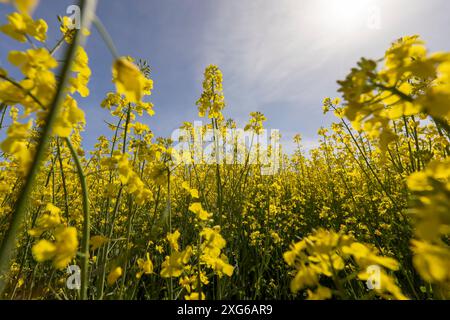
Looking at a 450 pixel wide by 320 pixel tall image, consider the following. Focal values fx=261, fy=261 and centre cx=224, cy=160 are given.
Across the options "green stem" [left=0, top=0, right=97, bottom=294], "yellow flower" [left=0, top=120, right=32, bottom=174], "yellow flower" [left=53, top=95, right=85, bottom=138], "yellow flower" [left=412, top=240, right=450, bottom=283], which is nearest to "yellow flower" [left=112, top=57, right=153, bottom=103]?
"green stem" [left=0, top=0, right=97, bottom=294]

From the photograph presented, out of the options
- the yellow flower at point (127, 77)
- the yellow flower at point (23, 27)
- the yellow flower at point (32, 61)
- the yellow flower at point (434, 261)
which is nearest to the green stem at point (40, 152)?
the yellow flower at point (127, 77)

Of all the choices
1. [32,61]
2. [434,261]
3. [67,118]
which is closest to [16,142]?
[67,118]

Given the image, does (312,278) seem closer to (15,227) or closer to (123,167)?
(15,227)

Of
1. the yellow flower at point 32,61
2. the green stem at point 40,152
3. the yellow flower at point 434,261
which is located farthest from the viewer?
the yellow flower at point 32,61

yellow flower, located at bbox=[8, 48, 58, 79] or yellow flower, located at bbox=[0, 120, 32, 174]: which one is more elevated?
yellow flower, located at bbox=[8, 48, 58, 79]

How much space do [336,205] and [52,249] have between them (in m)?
6.05

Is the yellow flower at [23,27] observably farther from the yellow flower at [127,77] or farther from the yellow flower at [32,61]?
the yellow flower at [127,77]

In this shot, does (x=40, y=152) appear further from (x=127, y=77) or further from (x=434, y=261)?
(x=434, y=261)

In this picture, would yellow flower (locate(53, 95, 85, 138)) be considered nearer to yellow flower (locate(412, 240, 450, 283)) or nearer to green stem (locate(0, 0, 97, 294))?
green stem (locate(0, 0, 97, 294))

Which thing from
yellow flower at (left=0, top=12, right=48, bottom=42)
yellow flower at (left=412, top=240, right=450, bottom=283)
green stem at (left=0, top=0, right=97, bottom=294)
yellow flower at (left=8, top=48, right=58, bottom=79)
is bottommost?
yellow flower at (left=412, top=240, right=450, bottom=283)

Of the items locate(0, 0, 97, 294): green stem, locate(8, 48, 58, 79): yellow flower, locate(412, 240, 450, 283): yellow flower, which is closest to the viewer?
locate(412, 240, 450, 283): yellow flower

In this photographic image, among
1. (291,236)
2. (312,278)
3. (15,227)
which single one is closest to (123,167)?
(15,227)

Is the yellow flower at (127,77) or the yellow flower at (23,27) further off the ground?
the yellow flower at (23,27)

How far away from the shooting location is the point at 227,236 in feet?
12.3
